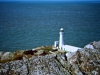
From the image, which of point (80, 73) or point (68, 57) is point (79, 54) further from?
point (80, 73)

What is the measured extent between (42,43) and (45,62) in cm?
3046

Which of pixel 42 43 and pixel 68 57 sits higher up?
pixel 68 57

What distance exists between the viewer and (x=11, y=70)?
28.6 ft

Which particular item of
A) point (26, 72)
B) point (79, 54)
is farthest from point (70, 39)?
point (26, 72)

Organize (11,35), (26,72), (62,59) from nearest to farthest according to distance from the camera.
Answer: (26,72) → (62,59) → (11,35)

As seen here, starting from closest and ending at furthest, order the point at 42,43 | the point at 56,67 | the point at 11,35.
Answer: the point at 56,67, the point at 42,43, the point at 11,35

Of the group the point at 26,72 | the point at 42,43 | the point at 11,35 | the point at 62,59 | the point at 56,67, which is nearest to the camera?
the point at 26,72

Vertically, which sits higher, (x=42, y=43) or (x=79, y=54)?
(x=79, y=54)

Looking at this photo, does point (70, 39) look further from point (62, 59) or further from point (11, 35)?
point (62, 59)

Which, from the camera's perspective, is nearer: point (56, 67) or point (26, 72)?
point (26, 72)

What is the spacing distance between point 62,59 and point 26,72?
2.75 meters

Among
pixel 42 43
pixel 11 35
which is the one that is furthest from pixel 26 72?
pixel 11 35

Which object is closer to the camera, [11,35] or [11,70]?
[11,70]

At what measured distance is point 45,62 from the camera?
962cm
